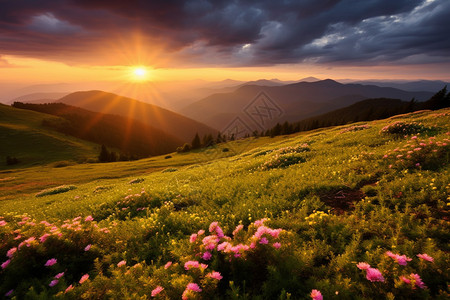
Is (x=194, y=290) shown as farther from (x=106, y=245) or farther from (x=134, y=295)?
(x=106, y=245)

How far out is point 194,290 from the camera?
276 centimetres

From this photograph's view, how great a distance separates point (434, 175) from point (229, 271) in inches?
261

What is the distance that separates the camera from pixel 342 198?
618 centimetres

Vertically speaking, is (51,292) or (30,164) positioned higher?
(51,292)

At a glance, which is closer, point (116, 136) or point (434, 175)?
point (434, 175)

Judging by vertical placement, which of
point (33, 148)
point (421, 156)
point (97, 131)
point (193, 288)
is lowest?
point (33, 148)

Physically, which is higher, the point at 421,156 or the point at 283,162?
the point at 421,156

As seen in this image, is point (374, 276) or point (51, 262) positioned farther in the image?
point (51, 262)

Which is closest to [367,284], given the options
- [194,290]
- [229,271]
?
[229,271]

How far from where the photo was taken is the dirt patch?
18.7ft

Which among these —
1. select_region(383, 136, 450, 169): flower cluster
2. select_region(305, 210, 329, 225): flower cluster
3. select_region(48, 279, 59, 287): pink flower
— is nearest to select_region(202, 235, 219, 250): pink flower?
select_region(305, 210, 329, 225): flower cluster

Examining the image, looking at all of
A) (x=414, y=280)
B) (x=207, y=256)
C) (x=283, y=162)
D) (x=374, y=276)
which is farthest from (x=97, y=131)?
(x=414, y=280)

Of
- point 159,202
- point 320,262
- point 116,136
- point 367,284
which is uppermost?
point 367,284

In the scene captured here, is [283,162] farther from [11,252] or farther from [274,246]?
[11,252]
